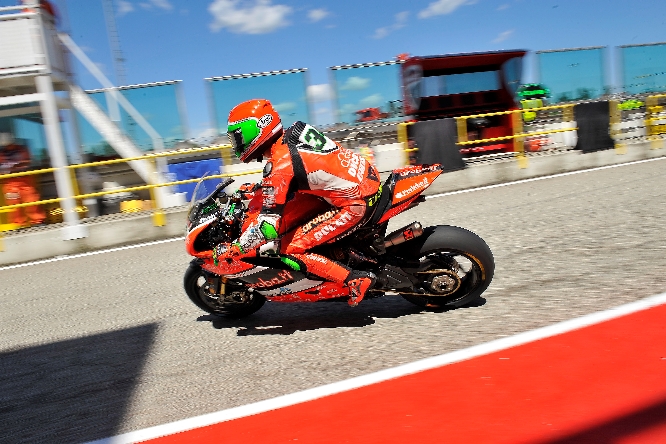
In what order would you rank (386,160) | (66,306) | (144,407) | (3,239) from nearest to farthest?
(144,407)
(66,306)
(3,239)
(386,160)

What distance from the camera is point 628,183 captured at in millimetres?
9219

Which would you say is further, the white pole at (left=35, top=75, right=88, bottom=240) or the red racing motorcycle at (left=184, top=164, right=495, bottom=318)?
the white pole at (left=35, top=75, right=88, bottom=240)

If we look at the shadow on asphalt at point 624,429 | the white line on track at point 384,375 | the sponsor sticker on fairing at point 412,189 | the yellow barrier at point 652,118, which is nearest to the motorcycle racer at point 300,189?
the sponsor sticker on fairing at point 412,189

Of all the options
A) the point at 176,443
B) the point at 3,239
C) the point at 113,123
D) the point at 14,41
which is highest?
the point at 14,41

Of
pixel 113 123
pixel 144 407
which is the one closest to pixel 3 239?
pixel 113 123

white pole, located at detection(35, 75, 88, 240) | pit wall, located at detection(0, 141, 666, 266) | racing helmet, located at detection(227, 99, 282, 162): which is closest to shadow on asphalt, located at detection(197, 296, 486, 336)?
racing helmet, located at detection(227, 99, 282, 162)

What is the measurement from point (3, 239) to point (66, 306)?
4.24 m

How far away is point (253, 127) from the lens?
383cm

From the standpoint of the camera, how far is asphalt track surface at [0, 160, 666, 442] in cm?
328

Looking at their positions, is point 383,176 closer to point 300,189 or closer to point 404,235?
point 404,235

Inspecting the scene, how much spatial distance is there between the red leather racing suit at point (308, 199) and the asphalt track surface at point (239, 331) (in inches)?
28.1

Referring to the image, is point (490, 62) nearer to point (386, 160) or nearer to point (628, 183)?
point (386, 160)

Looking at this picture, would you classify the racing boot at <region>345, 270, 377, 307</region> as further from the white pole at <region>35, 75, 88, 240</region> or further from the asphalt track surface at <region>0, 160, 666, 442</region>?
the white pole at <region>35, 75, 88, 240</region>

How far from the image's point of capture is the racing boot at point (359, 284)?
12.9ft
